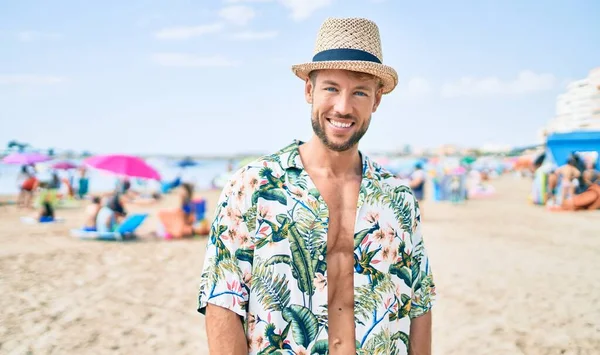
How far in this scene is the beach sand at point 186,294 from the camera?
4457mm

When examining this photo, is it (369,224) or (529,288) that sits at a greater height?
(369,224)

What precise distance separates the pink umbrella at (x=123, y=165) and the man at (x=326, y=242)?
9913 millimetres

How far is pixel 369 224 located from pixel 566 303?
16.8 ft

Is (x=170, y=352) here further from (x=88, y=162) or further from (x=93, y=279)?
(x=88, y=162)

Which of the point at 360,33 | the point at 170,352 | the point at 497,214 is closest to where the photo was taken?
the point at 360,33

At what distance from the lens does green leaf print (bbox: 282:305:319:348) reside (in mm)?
1509

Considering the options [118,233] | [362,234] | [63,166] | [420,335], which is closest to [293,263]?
[362,234]

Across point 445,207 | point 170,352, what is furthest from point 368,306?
point 445,207

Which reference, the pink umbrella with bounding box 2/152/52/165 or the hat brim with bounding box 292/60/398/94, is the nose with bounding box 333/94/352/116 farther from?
the pink umbrella with bounding box 2/152/52/165

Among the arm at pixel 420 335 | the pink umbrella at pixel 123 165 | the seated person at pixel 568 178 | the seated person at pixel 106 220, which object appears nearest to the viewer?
the arm at pixel 420 335

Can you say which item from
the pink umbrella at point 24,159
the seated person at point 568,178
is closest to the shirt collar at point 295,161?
the seated person at point 568,178

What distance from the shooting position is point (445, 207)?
17.2m

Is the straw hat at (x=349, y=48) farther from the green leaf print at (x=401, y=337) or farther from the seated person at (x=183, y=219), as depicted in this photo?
the seated person at (x=183, y=219)

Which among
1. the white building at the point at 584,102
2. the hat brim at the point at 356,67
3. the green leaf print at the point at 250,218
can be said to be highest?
the white building at the point at 584,102
